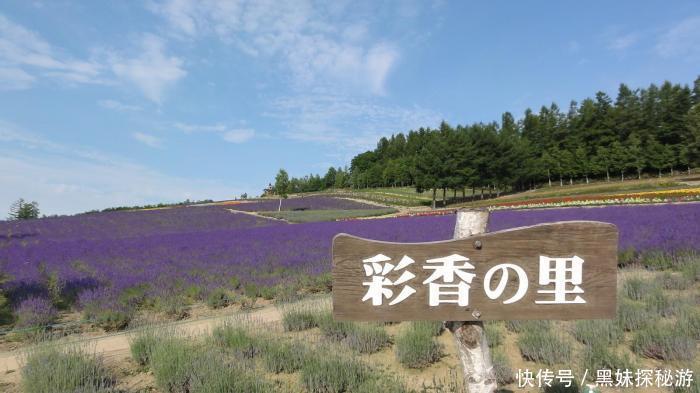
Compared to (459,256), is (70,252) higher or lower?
lower

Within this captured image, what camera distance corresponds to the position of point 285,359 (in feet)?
13.9

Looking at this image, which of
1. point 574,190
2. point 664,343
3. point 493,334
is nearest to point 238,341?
point 493,334

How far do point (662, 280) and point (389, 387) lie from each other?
5.99 metres

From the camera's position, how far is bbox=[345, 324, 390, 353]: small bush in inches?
186

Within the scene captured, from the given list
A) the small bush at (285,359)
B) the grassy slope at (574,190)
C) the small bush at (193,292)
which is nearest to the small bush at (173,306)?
the small bush at (193,292)

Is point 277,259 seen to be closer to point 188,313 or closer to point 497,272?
point 188,313

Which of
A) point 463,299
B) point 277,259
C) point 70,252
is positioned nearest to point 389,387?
point 463,299

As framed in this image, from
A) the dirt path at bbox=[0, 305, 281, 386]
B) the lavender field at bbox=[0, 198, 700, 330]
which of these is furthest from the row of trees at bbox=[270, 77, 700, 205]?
the dirt path at bbox=[0, 305, 281, 386]

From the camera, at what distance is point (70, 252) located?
43.9 feet

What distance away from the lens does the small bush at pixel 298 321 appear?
18.4 feet

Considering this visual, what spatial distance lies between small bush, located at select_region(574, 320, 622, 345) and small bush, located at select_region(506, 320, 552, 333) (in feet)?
1.21

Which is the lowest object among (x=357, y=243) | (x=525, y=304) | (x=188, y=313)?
(x=188, y=313)

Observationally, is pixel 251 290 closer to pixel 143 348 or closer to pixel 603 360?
pixel 143 348

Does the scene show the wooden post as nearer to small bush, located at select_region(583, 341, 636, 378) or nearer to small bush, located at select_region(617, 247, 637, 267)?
small bush, located at select_region(583, 341, 636, 378)
